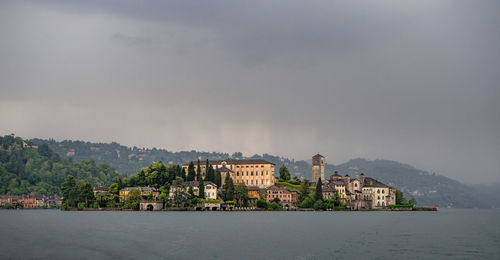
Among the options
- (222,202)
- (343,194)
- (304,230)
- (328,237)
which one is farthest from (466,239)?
(343,194)

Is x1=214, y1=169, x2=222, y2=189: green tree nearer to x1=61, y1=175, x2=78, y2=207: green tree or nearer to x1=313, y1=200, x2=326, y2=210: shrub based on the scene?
x1=313, y1=200, x2=326, y2=210: shrub

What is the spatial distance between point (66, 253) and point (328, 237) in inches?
1160

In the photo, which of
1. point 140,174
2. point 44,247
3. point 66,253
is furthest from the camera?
point 140,174

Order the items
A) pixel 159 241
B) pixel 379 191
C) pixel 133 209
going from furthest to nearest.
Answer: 1. pixel 379 191
2. pixel 133 209
3. pixel 159 241

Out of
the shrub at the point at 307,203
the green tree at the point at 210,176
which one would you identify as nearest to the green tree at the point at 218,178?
the green tree at the point at 210,176

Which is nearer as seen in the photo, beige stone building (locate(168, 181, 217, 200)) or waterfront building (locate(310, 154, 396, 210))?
beige stone building (locate(168, 181, 217, 200))

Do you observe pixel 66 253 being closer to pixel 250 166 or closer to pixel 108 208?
pixel 108 208

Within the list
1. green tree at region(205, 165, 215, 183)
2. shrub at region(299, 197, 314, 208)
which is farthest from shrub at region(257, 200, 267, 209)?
green tree at region(205, 165, 215, 183)

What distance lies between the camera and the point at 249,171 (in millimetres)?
170125

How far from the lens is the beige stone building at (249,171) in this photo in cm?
16712

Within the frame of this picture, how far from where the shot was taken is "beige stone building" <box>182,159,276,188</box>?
167 meters

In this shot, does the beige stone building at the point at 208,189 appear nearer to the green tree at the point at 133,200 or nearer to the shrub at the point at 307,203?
Answer: the green tree at the point at 133,200

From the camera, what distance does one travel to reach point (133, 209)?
5295 inches

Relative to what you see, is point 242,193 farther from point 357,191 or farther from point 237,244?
point 237,244
